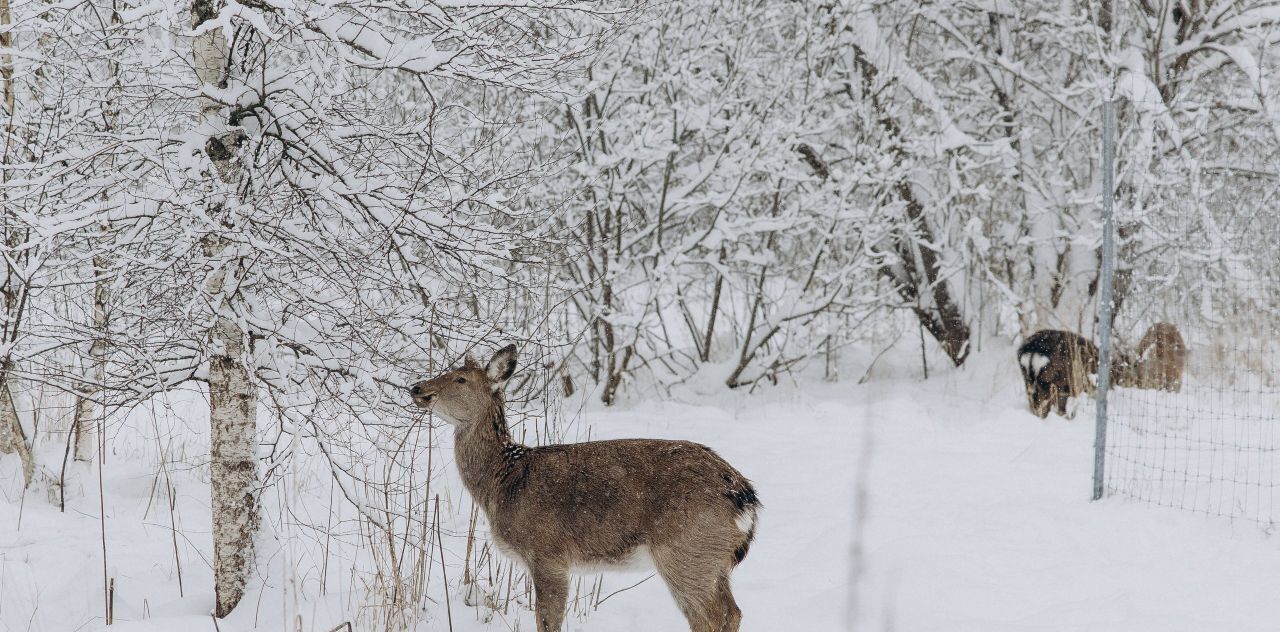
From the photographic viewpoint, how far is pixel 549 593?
452 centimetres

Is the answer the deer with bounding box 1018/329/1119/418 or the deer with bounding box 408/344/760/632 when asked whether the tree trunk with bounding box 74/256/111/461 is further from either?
the deer with bounding box 1018/329/1119/418

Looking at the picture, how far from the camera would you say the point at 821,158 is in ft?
40.9

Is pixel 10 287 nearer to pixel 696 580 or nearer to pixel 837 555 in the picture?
pixel 696 580

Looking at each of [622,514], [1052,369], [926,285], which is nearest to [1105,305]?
[1052,369]

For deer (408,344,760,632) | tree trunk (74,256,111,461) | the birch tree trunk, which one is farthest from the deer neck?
tree trunk (74,256,111,461)

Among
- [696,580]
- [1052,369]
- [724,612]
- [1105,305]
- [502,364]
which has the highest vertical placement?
[1105,305]

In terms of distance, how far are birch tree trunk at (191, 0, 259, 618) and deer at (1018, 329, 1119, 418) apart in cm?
841

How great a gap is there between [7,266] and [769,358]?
7.55 metres

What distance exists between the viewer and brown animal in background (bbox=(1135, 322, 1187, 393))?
11586 millimetres

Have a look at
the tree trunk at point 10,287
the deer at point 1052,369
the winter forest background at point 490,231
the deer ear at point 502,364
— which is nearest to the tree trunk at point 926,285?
the winter forest background at point 490,231

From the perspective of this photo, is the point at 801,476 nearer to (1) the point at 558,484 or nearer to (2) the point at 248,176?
(1) the point at 558,484

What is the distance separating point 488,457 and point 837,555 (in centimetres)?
262

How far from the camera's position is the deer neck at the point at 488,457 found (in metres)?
4.82

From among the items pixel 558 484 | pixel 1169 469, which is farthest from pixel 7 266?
pixel 1169 469
